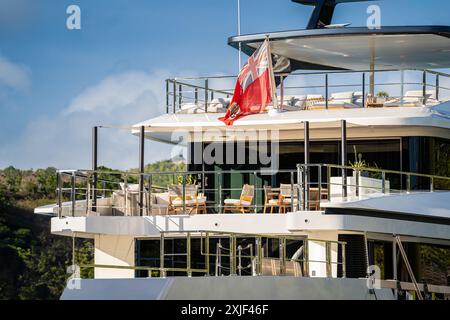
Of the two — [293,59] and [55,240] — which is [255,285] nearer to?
[293,59]

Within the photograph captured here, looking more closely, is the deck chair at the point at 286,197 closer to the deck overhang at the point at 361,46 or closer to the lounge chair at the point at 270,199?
the lounge chair at the point at 270,199

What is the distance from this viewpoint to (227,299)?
21812 mm

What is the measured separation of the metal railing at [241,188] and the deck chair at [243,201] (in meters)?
0.12

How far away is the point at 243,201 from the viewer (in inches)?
1018

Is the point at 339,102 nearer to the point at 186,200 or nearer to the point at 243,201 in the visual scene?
the point at 243,201

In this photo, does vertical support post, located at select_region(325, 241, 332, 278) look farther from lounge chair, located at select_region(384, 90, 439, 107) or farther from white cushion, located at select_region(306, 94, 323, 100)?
white cushion, located at select_region(306, 94, 323, 100)

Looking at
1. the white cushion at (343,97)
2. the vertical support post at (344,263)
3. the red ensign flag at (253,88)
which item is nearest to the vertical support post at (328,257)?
the vertical support post at (344,263)

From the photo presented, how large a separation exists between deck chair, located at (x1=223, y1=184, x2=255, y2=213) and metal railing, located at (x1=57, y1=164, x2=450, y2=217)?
0.12m

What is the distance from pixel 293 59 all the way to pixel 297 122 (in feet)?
10.6

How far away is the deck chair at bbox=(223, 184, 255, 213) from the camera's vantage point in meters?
25.8

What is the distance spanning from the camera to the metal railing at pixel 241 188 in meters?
24.8

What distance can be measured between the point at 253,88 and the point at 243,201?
2.86 m

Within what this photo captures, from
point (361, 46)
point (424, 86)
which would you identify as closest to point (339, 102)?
point (361, 46)

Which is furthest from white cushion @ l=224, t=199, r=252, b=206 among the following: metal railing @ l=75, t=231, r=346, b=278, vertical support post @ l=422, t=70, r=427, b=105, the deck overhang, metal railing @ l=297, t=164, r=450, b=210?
vertical support post @ l=422, t=70, r=427, b=105
